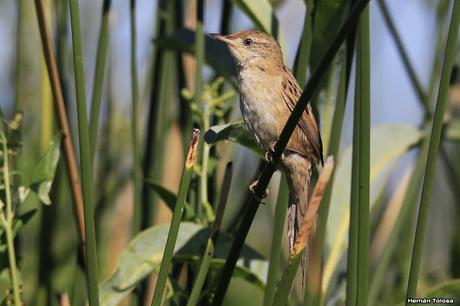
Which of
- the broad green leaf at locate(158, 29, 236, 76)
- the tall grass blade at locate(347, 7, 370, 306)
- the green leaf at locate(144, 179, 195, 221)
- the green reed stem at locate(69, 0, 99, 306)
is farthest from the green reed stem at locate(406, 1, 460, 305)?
the broad green leaf at locate(158, 29, 236, 76)

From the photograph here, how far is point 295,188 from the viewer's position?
235 centimetres

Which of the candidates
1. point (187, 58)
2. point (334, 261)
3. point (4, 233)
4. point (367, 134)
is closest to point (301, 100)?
point (367, 134)

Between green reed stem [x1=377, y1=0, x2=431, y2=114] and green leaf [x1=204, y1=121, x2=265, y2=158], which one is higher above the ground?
green reed stem [x1=377, y1=0, x2=431, y2=114]

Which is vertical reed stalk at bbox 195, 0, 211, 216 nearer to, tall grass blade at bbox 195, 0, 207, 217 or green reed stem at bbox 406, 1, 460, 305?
tall grass blade at bbox 195, 0, 207, 217

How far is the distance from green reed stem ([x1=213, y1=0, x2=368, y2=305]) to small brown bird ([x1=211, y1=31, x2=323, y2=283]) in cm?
60

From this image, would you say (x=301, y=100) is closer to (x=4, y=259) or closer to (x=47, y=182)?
(x=47, y=182)

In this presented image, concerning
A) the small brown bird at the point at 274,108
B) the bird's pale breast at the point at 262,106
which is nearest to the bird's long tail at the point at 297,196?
the small brown bird at the point at 274,108

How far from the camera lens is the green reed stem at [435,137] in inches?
60.0

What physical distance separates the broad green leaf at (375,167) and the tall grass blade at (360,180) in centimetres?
92

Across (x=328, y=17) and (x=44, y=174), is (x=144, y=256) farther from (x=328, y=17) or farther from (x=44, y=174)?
(x=328, y=17)

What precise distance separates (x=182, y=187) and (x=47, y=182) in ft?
2.24

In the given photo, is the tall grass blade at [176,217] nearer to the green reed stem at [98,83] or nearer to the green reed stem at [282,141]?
the green reed stem at [282,141]

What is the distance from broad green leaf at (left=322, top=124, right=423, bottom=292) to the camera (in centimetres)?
258

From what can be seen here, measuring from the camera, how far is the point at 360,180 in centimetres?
159
